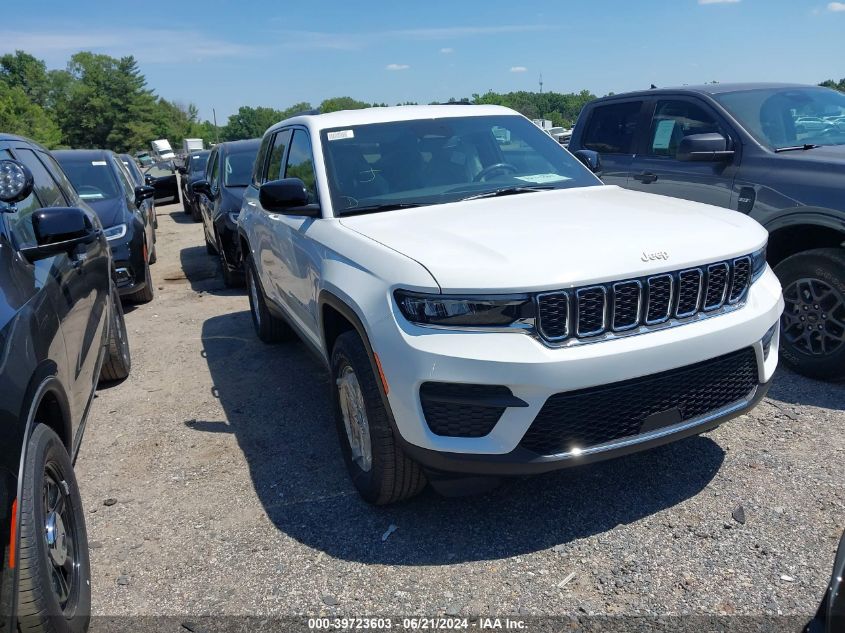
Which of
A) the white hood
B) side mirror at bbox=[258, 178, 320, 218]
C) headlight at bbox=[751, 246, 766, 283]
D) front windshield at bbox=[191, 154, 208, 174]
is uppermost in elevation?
side mirror at bbox=[258, 178, 320, 218]

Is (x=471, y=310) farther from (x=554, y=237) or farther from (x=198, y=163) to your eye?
(x=198, y=163)

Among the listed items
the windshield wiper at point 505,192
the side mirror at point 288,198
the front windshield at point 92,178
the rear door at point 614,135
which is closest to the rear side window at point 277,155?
the side mirror at point 288,198

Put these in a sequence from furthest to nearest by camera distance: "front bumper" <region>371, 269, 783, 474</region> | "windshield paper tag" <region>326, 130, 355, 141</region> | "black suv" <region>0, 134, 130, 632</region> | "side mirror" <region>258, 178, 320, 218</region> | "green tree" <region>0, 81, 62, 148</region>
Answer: "green tree" <region>0, 81, 62, 148</region> < "windshield paper tag" <region>326, 130, 355, 141</region> < "side mirror" <region>258, 178, 320, 218</region> < "front bumper" <region>371, 269, 783, 474</region> < "black suv" <region>0, 134, 130, 632</region>

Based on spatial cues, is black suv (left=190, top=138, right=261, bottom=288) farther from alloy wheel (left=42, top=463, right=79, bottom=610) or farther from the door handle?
alloy wheel (left=42, top=463, right=79, bottom=610)

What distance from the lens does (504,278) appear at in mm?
2725

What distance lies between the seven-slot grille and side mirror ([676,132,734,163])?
230 cm

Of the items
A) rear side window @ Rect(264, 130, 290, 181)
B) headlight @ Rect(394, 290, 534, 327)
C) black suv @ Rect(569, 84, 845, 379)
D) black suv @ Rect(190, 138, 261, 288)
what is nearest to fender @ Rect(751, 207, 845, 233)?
black suv @ Rect(569, 84, 845, 379)

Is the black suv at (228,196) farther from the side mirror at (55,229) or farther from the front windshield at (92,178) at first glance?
the side mirror at (55,229)

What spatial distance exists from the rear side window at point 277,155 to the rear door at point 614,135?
274cm

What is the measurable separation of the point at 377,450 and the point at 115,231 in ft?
19.5

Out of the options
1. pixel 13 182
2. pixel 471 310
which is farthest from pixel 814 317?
pixel 13 182

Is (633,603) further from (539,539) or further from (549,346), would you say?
(549,346)

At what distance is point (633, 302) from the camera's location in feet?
9.39

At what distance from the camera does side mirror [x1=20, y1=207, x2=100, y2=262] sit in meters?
3.18
